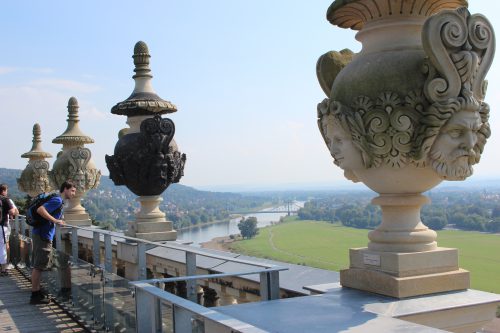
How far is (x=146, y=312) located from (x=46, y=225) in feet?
18.4

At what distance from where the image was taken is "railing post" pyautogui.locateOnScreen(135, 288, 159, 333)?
4.28 m

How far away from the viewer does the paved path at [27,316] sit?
27.3 feet

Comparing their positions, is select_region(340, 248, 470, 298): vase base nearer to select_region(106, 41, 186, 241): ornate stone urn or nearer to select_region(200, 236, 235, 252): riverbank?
select_region(200, 236, 235, 252): riverbank

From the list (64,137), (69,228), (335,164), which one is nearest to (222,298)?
(335,164)

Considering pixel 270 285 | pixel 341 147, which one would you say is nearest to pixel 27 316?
pixel 270 285

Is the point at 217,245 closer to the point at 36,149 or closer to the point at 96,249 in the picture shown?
the point at 36,149

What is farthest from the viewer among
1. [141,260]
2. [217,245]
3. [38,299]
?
[217,245]

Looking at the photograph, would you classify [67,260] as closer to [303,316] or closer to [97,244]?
[97,244]

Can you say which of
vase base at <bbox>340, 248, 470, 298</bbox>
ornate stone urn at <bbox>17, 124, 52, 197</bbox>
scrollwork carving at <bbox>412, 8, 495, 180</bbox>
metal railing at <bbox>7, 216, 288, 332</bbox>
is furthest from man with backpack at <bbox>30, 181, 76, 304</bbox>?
ornate stone urn at <bbox>17, 124, 52, 197</bbox>

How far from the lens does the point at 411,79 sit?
188 inches

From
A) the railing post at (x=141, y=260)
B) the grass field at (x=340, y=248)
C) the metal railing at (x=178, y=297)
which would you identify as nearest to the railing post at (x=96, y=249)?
the metal railing at (x=178, y=297)

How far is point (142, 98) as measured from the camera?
37.4 ft

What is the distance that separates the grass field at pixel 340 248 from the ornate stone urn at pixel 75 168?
475 centimetres

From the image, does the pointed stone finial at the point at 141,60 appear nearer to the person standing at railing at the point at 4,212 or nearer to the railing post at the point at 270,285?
the person standing at railing at the point at 4,212
